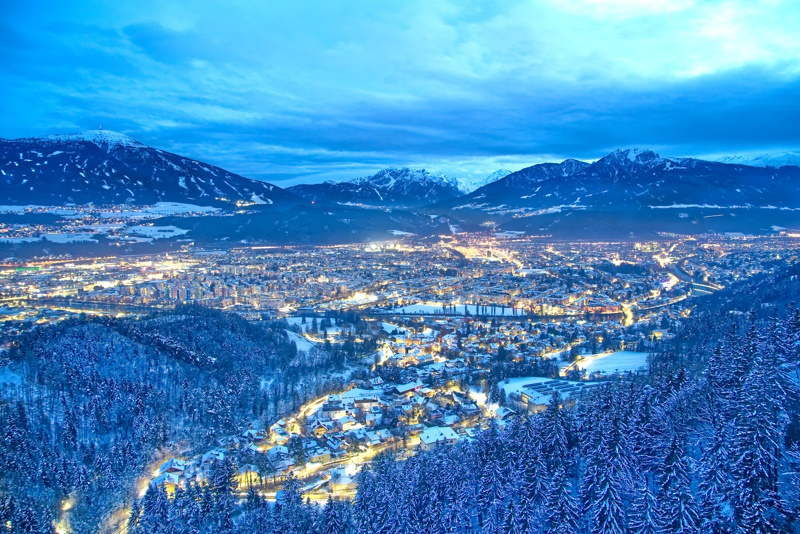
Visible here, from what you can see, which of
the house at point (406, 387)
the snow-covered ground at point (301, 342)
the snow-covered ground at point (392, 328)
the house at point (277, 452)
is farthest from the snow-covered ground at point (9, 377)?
the snow-covered ground at point (392, 328)

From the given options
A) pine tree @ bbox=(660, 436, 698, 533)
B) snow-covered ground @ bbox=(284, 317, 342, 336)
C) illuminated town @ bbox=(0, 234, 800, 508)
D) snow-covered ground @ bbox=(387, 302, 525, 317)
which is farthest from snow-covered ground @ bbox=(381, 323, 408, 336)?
pine tree @ bbox=(660, 436, 698, 533)

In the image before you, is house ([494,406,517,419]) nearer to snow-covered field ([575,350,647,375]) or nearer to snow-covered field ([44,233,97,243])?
snow-covered field ([575,350,647,375])

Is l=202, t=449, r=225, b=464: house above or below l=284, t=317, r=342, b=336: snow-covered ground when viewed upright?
below

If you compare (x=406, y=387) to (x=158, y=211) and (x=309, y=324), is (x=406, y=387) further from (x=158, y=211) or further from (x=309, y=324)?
(x=158, y=211)

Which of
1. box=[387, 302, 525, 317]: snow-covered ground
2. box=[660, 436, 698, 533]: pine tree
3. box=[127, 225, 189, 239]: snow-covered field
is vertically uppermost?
box=[127, 225, 189, 239]: snow-covered field

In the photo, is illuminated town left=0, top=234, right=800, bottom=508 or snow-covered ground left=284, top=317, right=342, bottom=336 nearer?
illuminated town left=0, top=234, right=800, bottom=508

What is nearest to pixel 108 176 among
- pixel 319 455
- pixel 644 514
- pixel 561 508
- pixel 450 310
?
pixel 450 310

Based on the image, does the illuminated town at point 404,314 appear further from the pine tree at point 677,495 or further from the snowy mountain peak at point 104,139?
the snowy mountain peak at point 104,139
